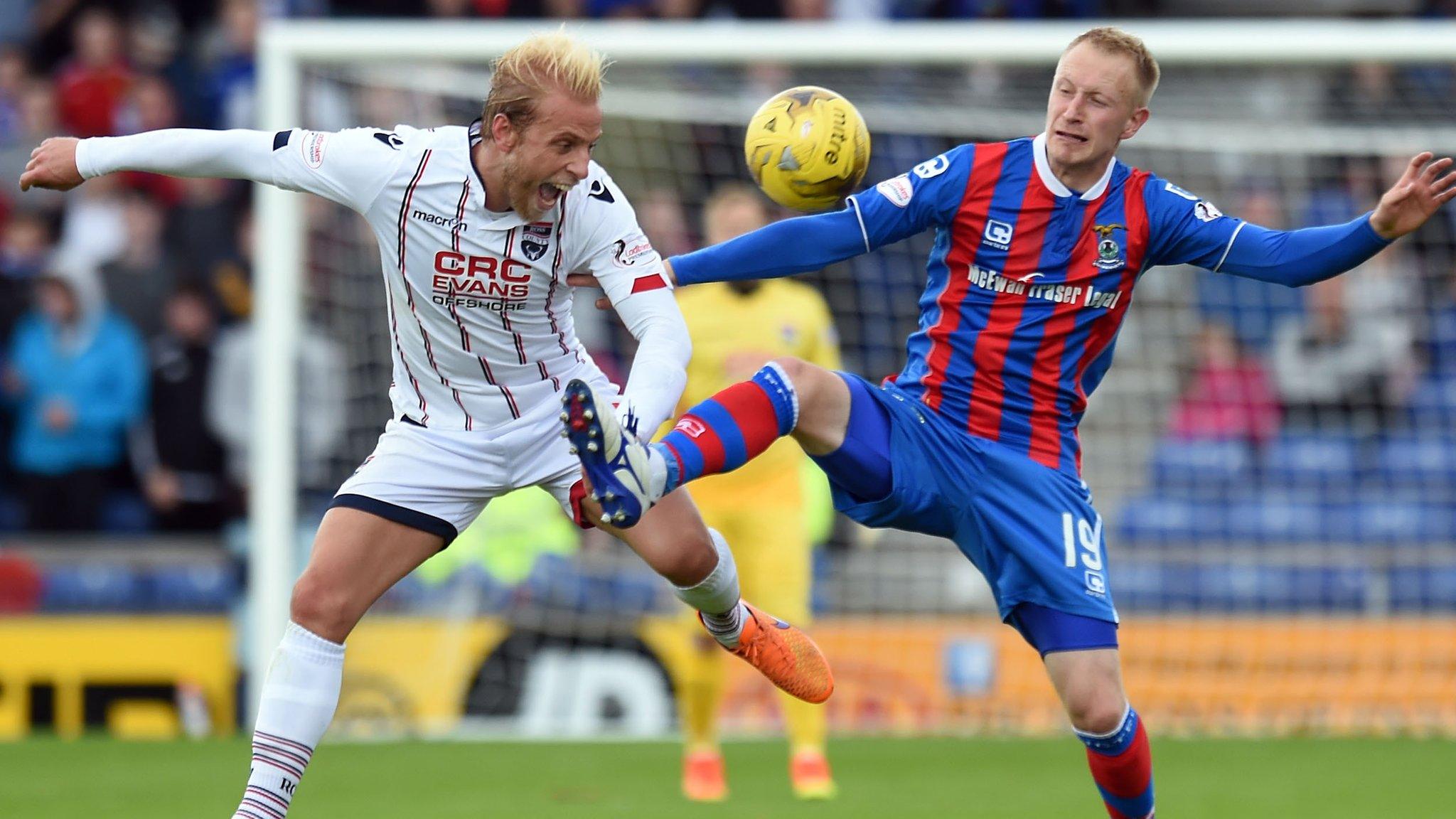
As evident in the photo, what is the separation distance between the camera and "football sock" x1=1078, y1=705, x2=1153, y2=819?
5.33 meters

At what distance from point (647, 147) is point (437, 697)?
130 inches

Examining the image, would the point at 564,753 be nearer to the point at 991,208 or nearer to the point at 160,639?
the point at 160,639

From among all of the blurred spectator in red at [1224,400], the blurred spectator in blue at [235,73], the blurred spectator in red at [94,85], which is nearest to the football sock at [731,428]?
the blurred spectator in red at [1224,400]

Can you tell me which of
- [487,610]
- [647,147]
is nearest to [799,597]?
[487,610]

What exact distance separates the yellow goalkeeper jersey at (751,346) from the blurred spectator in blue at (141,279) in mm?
4740

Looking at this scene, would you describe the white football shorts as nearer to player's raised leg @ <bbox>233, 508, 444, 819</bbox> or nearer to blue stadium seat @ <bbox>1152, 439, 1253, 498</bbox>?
player's raised leg @ <bbox>233, 508, 444, 819</bbox>

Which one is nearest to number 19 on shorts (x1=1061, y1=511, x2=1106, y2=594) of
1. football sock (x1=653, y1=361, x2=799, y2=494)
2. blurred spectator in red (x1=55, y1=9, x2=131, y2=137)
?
football sock (x1=653, y1=361, x2=799, y2=494)

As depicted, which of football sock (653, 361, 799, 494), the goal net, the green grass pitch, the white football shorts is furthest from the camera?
the goal net

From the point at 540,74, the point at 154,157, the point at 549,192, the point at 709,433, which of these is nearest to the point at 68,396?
the point at 154,157

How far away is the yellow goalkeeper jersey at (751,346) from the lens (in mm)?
8383

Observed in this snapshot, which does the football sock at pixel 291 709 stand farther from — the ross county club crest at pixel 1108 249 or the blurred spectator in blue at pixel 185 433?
the blurred spectator in blue at pixel 185 433

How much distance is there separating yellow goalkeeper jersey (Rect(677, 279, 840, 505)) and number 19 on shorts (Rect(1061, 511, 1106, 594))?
9.79ft

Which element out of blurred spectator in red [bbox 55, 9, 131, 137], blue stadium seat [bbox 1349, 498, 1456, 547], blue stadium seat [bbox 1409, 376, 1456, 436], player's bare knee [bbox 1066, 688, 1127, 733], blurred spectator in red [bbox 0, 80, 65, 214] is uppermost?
blurred spectator in red [bbox 55, 9, 131, 137]

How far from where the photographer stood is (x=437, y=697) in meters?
10.6
